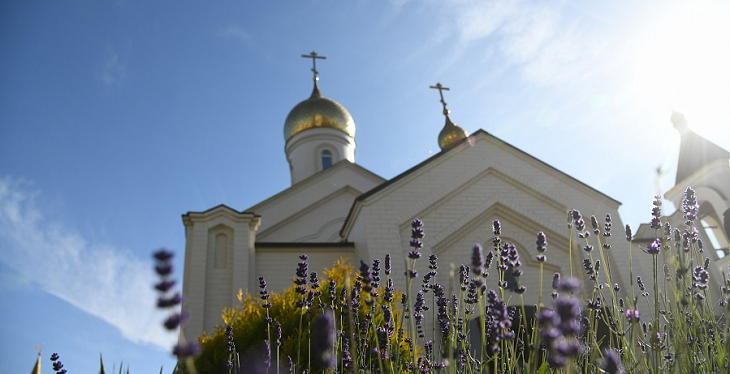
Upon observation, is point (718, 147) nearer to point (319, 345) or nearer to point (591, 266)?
point (591, 266)

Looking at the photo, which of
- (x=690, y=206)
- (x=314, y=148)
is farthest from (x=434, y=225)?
(x=314, y=148)

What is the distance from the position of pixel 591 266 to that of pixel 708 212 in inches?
642

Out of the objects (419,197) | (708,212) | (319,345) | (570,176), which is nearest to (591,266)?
(319,345)

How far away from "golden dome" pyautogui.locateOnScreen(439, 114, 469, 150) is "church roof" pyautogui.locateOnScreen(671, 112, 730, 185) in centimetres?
793

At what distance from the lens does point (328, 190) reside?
58.0 feet

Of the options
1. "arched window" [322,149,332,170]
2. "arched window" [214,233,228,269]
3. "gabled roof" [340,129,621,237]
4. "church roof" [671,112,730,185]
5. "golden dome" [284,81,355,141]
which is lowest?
"arched window" [214,233,228,269]

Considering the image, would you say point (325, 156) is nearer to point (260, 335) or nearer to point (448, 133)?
point (448, 133)

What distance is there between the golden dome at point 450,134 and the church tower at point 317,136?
13.0ft

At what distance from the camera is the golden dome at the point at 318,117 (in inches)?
917

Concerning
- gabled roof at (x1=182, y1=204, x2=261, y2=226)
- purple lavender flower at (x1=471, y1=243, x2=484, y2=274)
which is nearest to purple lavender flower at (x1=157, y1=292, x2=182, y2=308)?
purple lavender flower at (x1=471, y1=243, x2=484, y2=274)

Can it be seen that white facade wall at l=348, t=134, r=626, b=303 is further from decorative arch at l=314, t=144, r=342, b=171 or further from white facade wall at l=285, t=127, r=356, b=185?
white facade wall at l=285, t=127, r=356, b=185

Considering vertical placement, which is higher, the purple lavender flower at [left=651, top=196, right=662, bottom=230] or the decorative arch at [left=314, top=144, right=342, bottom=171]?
the decorative arch at [left=314, top=144, right=342, bottom=171]

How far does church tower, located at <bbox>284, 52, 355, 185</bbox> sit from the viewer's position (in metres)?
22.6

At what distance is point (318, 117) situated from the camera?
23281mm
